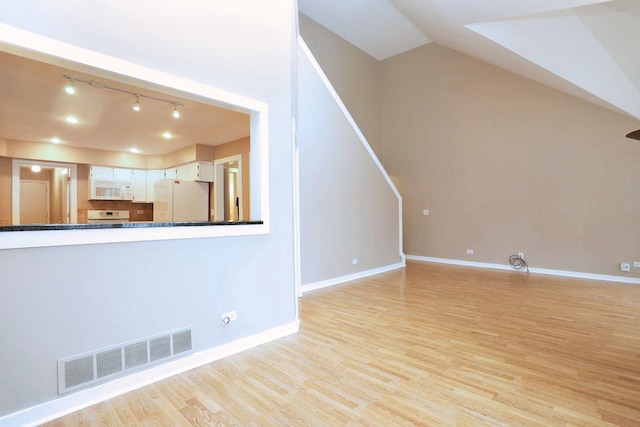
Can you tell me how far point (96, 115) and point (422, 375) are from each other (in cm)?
525

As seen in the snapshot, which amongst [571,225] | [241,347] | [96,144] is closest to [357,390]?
[241,347]

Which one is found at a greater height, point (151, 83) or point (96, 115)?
point (96, 115)

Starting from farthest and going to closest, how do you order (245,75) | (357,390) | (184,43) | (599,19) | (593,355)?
(599,19) < (245,75) < (593,355) < (184,43) < (357,390)

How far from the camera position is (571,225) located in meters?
5.71

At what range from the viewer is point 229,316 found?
107 inches

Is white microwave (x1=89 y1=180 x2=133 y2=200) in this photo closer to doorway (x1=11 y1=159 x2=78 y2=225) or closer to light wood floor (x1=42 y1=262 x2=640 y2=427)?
doorway (x1=11 y1=159 x2=78 y2=225)

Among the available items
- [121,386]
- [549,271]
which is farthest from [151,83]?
[549,271]

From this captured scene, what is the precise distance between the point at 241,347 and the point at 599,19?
22.0ft

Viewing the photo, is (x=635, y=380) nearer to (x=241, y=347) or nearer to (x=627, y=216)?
(x=241, y=347)

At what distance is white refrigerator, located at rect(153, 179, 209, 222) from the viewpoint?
6789mm

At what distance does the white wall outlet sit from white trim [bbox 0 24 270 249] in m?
0.68

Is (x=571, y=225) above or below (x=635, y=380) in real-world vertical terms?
above

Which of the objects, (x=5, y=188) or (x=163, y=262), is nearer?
(x=163, y=262)

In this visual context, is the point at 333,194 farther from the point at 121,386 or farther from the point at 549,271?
the point at 549,271
